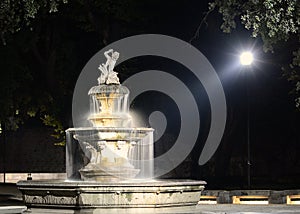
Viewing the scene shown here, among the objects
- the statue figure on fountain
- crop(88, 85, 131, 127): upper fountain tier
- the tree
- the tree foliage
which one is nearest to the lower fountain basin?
crop(88, 85, 131, 127): upper fountain tier

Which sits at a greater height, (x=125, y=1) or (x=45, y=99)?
(x=125, y=1)

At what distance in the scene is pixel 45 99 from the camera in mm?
31562

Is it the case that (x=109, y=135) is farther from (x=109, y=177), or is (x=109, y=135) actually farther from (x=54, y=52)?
(x=54, y=52)

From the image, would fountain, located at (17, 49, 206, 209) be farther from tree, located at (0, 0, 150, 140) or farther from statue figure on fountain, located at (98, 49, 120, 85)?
tree, located at (0, 0, 150, 140)

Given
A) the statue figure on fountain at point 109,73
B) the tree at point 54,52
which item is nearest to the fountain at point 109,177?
the statue figure on fountain at point 109,73

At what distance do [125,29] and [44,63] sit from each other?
3.77 meters

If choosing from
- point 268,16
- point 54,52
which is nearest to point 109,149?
point 268,16

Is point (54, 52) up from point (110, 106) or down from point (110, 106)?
up

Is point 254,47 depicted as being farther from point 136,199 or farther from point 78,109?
point 136,199

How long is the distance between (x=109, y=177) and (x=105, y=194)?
10.7 ft

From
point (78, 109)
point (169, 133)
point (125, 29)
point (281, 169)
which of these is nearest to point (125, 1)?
point (125, 29)

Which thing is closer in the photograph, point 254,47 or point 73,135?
point 73,135

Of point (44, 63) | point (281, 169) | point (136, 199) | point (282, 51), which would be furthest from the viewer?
point (281, 169)

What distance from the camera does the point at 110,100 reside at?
56.6 feet
